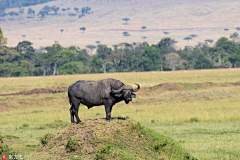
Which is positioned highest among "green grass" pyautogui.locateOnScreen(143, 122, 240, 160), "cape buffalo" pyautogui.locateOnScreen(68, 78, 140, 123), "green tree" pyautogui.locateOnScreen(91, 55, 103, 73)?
"green tree" pyautogui.locateOnScreen(91, 55, 103, 73)

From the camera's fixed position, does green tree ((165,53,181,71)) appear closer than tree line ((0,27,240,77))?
No

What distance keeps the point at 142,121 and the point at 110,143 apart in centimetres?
1167

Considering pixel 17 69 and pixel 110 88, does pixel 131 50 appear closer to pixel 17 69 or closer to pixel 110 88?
pixel 17 69

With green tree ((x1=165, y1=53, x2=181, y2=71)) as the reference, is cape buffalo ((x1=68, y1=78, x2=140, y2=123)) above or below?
below

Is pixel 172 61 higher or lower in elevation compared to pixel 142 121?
higher

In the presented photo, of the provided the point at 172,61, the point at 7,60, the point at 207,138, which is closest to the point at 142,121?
the point at 207,138

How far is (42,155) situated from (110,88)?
2.95 meters

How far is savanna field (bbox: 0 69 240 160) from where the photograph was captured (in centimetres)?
1041

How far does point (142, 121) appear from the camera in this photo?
70.3ft

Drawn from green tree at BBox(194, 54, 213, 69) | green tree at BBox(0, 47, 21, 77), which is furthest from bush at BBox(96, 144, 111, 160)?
green tree at BBox(194, 54, 213, 69)

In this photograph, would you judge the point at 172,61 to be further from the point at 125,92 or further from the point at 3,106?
the point at 125,92

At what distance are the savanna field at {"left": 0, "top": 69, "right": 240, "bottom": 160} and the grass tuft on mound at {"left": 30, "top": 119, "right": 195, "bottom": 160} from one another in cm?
3

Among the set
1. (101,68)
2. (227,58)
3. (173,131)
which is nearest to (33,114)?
(173,131)

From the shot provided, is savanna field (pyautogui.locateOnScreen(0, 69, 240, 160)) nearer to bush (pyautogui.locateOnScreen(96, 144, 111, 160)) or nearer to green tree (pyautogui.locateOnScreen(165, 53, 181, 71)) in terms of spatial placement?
bush (pyautogui.locateOnScreen(96, 144, 111, 160))
